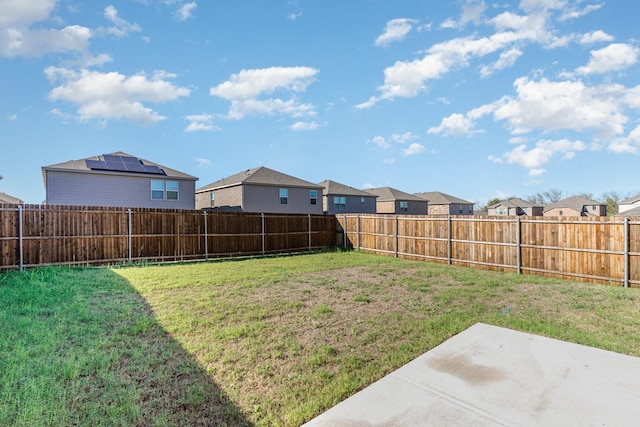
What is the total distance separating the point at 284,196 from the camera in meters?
23.5

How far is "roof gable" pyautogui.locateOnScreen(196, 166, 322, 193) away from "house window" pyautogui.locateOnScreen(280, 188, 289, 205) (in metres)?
0.44

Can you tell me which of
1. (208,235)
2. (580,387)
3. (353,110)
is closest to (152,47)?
(208,235)

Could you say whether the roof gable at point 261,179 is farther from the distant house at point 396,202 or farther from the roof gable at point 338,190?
the distant house at point 396,202

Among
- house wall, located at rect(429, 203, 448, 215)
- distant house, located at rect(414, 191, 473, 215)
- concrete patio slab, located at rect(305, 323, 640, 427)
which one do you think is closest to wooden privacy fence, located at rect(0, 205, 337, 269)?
concrete patio slab, located at rect(305, 323, 640, 427)

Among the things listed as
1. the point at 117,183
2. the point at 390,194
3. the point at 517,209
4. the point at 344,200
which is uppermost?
the point at 390,194

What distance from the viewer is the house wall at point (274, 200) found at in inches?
859

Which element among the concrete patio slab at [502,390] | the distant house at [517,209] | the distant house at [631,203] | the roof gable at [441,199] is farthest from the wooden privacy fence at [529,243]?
the distant house at [517,209]

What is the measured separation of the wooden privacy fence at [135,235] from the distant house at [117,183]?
24.0 feet

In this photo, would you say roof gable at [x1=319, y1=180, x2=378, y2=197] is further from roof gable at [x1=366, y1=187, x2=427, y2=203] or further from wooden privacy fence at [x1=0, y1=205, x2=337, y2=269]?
wooden privacy fence at [x1=0, y1=205, x2=337, y2=269]

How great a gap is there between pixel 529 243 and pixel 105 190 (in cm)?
1933

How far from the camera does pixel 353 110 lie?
51.2 feet

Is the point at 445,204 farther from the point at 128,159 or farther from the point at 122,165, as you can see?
the point at 122,165

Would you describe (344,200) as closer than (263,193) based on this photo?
No

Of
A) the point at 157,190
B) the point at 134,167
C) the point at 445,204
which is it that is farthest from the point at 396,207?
the point at 134,167
